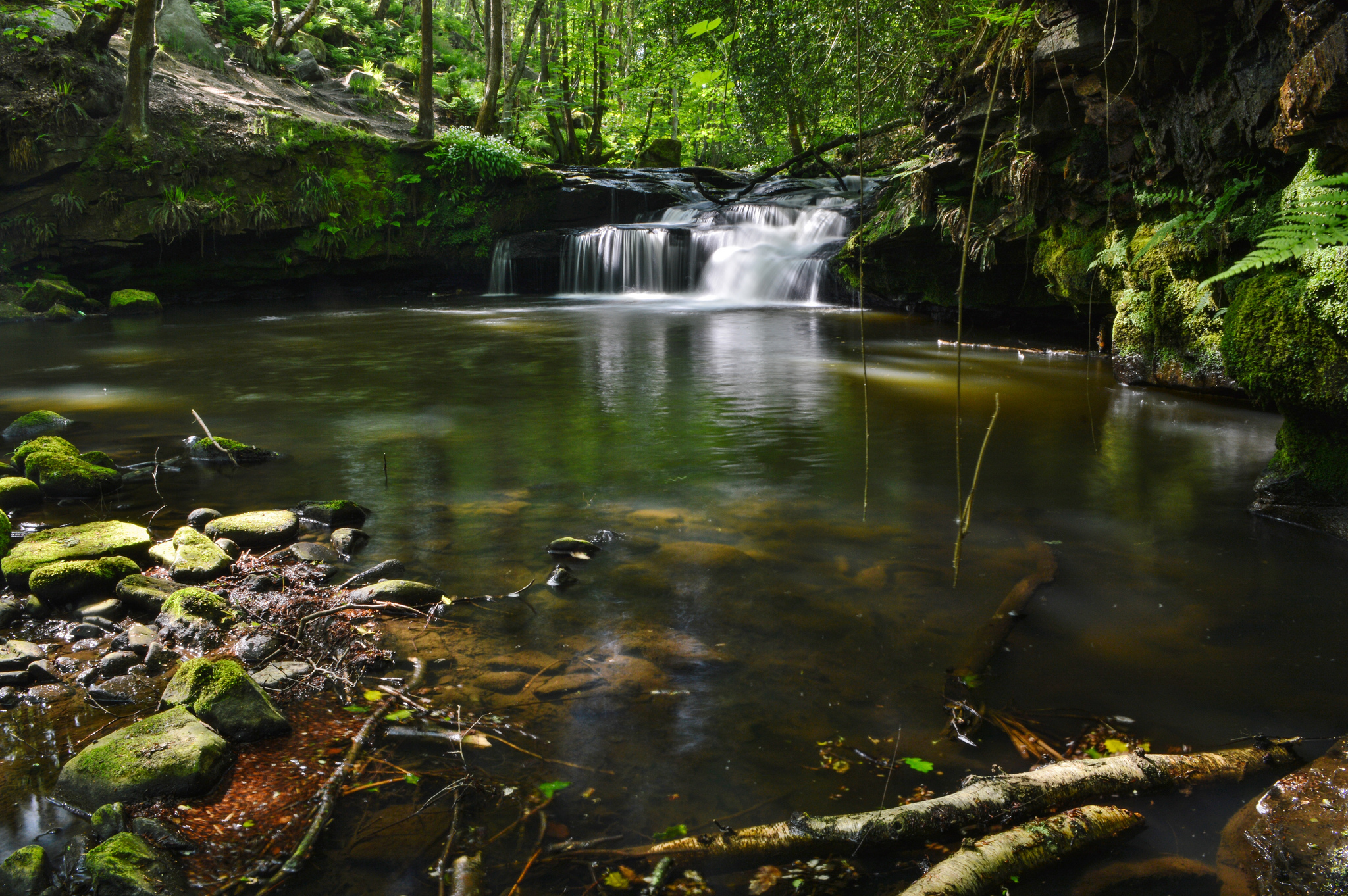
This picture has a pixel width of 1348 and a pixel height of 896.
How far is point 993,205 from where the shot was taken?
11.0 m

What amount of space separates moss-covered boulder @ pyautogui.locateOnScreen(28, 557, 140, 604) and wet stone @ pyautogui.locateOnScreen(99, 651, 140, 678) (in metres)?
→ 0.72

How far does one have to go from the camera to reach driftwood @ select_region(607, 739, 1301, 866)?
7.18ft

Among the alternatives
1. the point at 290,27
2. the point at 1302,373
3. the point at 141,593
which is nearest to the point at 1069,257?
the point at 1302,373

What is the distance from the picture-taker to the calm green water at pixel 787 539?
2.72 meters

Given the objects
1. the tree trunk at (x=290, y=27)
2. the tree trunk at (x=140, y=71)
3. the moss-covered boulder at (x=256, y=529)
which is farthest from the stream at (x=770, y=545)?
the tree trunk at (x=290, y=27)

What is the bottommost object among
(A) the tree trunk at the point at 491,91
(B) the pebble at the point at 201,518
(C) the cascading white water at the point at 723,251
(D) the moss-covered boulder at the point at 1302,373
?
(B) the pebble at the point at 201,518

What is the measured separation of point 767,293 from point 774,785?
16727 millimetres

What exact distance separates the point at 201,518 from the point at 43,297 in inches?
627

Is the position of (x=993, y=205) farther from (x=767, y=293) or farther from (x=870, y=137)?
(x=767, y=293)

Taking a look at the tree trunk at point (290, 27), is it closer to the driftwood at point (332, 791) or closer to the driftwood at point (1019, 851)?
the driftwood at point (332, 791)

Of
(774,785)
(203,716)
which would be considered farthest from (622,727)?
(203,716)

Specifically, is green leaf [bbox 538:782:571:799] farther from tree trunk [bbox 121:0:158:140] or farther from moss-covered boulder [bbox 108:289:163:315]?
tree trunk [bbox 121:0:158:140]

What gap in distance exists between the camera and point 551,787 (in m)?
2.53

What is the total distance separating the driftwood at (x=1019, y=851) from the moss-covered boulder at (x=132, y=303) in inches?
790
